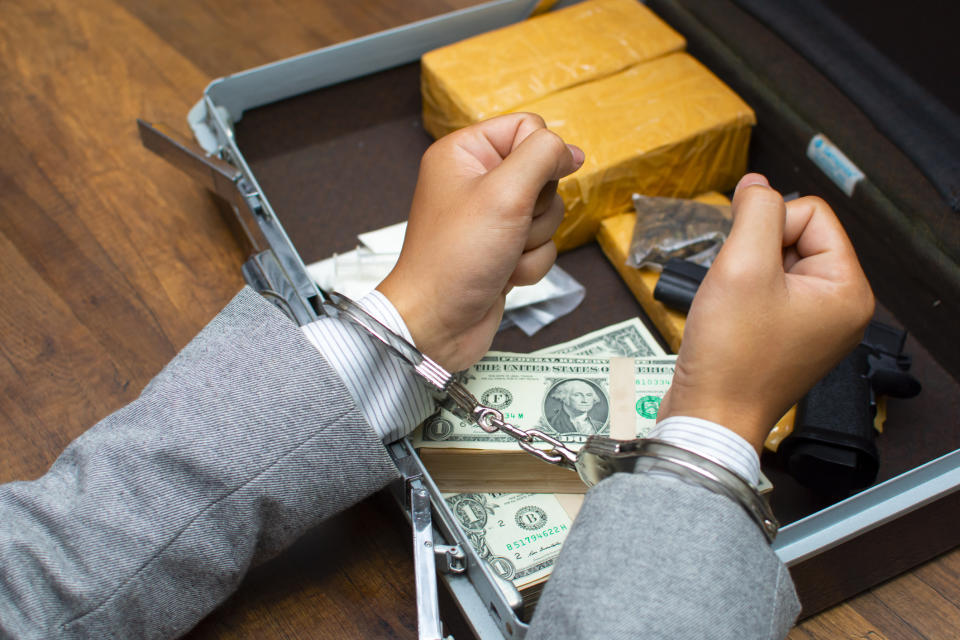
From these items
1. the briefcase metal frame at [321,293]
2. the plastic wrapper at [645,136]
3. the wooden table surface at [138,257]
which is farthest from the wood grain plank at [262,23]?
the plastic wrapper at [645,136]

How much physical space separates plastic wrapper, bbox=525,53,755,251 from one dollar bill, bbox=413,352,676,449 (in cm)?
18

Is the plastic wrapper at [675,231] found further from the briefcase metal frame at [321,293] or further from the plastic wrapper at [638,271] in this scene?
the briefcase metal frame at [321,293]

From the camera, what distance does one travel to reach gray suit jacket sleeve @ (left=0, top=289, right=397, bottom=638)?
400 millimetres

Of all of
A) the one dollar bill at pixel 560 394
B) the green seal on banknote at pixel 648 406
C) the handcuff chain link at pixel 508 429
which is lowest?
the green seal on banknote at pixel 648 406

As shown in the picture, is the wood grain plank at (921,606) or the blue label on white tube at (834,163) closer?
the wood grain plank at (921,606)

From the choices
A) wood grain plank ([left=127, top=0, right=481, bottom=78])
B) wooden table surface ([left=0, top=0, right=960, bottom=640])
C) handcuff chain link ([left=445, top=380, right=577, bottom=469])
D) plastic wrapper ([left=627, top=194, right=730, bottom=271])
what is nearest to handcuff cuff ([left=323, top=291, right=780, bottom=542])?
handcuff chain link ([left=445, top=380, right=577, bottom=469])

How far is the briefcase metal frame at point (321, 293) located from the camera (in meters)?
0.43

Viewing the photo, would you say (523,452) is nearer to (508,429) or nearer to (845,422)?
(508,429)

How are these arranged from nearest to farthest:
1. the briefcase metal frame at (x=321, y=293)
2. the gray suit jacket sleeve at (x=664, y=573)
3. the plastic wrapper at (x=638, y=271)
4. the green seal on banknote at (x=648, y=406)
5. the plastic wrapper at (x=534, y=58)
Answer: the gray suit jacket sleeve at (x=664, y=573) → the briefcase metal frame at (x=321, y=293) → the green seal on banknote at (x=648, y=406) → the plastic wrapper at (x=638, y=271) → the plastic wrapper at (x=534, y=58)

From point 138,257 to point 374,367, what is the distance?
37cm

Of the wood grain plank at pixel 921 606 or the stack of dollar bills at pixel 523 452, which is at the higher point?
the stack of dollar bills at pixel 523 452

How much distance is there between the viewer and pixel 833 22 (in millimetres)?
758

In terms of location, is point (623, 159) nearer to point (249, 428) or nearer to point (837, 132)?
point (837, 132)

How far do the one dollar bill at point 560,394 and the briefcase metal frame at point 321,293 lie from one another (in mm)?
90
